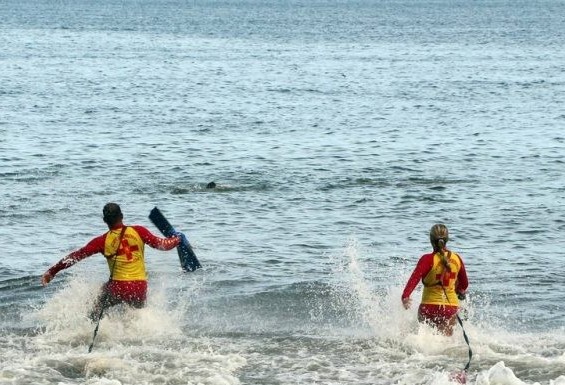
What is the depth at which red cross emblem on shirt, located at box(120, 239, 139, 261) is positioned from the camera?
14469mm

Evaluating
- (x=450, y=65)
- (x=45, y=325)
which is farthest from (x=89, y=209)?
(x=450, y=65)

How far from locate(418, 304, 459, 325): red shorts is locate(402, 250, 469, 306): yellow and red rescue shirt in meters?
0.05

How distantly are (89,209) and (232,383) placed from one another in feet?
44.5

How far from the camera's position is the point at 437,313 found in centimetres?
1405

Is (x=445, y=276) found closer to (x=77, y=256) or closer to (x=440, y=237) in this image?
(x=440, y=237)

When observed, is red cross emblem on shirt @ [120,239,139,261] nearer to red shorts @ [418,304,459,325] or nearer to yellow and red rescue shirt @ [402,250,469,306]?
yellow and red rescue shirt @ [402,250,469,306]

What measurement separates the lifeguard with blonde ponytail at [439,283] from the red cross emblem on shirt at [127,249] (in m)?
3.39

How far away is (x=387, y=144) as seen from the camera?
3844cm

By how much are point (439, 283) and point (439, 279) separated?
0.21 feet

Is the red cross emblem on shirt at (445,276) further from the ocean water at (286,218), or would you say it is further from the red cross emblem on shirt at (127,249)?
the red cross emblem on shirt at (127,249)

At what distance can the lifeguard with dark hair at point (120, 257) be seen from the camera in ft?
47.2

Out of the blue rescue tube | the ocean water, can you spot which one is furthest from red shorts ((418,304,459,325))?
the blue rescue tube

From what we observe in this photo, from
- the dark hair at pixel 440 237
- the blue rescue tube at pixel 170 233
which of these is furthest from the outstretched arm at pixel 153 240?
the dark hair at pixel 440 237

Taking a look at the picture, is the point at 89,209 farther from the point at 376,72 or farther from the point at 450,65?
the point at 450,65
